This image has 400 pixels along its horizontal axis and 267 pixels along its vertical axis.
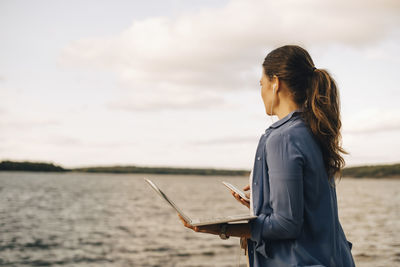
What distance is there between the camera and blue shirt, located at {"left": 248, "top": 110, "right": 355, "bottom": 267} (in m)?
1.93

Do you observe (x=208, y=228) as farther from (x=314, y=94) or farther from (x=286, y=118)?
(x=314, y=94)

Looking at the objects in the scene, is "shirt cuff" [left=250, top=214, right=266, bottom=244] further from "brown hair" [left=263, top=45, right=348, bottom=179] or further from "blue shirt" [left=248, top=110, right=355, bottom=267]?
"brown hair" [left=263, top=45, right=348, bottom=179]

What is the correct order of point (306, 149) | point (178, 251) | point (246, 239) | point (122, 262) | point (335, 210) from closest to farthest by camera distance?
point (306, 149)
point (335, 210)
point (246, 239)
point (122, 262)
point (178, 251)

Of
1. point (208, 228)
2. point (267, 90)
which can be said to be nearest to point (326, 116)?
point (267, 90)

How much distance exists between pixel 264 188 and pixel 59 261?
13.3m

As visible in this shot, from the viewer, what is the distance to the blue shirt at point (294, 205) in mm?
1931

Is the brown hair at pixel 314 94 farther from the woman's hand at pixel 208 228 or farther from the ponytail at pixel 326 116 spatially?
the woman's hand at pixel 208 228

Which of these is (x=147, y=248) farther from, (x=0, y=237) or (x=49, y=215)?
(x=49, y=215)

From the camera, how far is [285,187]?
1918 millimetres

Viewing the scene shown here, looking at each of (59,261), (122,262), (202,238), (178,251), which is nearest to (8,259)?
(59,261)

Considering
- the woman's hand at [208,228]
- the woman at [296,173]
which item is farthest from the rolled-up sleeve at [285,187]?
the woman's hand at [208,228]

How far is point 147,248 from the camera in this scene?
15.7m

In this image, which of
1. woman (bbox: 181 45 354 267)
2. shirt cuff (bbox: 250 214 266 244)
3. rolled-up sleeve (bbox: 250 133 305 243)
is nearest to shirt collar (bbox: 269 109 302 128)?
woman (bbox: 181 45 354 267)

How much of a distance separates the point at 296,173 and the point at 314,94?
52 cm
